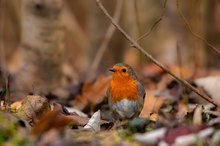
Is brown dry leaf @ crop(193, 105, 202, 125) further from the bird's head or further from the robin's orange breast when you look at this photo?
the bird's head

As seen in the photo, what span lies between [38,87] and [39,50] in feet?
1.18

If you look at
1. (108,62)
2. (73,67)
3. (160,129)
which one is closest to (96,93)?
(108,62)

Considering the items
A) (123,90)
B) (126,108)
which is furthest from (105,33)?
(126,108)

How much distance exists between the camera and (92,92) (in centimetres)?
570

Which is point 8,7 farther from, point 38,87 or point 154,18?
point 38,87

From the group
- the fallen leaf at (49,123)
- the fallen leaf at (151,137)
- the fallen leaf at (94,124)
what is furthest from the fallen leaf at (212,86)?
the fallen leaf at (49,123)

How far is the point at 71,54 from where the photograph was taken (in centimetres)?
1112

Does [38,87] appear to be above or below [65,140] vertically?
above

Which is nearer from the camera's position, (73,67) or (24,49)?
(24,49)

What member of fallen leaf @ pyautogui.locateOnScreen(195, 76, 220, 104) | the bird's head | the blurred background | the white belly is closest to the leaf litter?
the white belly

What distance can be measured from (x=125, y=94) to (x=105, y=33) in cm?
338

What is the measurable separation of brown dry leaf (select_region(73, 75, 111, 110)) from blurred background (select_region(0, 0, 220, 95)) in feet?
1.63

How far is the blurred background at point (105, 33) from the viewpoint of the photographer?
19.5ft

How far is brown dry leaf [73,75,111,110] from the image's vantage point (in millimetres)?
5542
